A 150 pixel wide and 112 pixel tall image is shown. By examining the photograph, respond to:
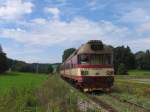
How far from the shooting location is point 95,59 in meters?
29.2

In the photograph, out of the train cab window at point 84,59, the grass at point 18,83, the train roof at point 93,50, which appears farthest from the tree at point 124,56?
the train cab window at point 84,59

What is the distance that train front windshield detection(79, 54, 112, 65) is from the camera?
29047mm

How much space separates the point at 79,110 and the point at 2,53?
386ft

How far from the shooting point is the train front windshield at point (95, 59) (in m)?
29.0

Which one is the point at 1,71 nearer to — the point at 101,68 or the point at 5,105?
the point at 101,68

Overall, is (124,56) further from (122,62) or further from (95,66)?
(95,66)

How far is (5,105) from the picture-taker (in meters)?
17.2

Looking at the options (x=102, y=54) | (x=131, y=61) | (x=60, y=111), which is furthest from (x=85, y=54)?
(x=131, y=61)

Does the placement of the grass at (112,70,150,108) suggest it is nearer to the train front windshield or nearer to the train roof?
the train front windshield

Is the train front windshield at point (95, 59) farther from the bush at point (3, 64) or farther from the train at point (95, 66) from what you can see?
the bush at point (3, 64)

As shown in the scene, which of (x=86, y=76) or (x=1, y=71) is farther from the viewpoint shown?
(x=1, y=71)

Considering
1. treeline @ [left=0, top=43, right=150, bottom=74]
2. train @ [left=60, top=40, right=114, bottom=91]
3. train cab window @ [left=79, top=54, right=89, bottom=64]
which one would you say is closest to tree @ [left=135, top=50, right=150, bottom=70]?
treeline @ [left=0, top=43, right=150, bottom=74]

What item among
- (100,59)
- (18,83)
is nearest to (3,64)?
(18,83)

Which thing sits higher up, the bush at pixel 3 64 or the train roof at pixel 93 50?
the bush at pixel 3 64
